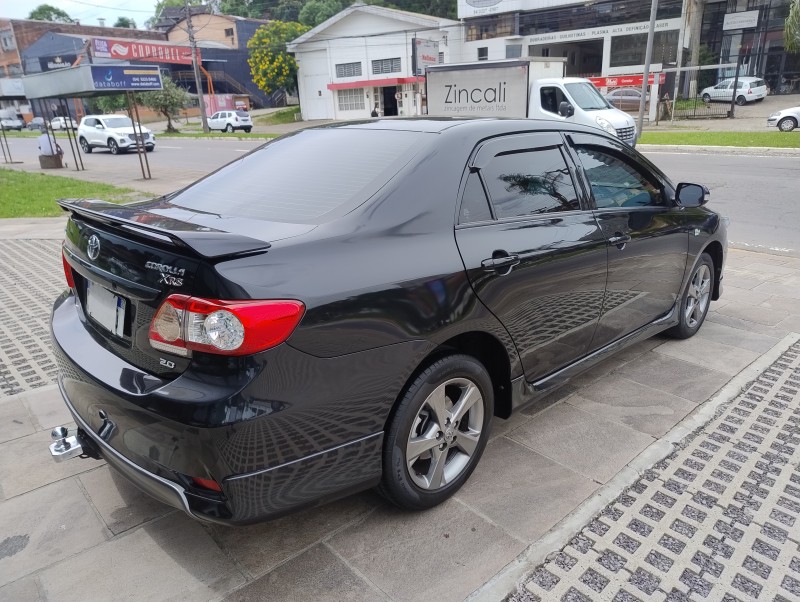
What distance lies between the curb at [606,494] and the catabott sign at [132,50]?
5381 centimetres

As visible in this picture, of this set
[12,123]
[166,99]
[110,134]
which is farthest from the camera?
[12,123]

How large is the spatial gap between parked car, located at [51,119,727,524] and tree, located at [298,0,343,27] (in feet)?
219

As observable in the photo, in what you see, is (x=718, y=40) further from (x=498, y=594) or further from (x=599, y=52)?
(x=498, y=594)

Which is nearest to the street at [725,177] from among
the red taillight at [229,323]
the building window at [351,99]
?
the red taillight at [229,323]

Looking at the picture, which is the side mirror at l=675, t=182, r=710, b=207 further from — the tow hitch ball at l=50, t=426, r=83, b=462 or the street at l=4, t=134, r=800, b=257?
the street at l=4, t=134, r=800, b=257

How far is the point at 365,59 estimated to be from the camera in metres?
46.1

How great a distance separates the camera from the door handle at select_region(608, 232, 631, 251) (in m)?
3.40

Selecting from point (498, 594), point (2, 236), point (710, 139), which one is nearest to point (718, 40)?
point (710, 139)

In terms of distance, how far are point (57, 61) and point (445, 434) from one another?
2846 inches

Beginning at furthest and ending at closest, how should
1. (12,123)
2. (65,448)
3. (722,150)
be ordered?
(12,123) < (722,150) < (65,448)

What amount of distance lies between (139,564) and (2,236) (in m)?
8.92

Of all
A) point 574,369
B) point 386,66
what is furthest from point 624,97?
point 574,369

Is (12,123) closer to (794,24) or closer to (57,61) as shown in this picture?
(57,61)

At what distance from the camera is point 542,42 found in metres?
44.5
